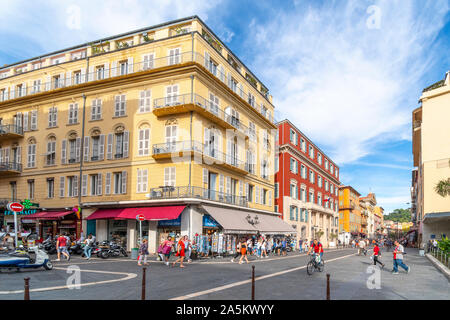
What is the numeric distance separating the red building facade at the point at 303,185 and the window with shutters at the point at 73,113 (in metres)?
25.6

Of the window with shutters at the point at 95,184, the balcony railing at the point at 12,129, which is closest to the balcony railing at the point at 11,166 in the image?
the balcony railing at the point at 12,129

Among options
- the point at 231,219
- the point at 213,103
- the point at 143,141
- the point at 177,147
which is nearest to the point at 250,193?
the point at 231,219

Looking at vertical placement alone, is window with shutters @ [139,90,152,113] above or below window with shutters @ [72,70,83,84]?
below

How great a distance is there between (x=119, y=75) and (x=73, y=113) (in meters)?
5.90

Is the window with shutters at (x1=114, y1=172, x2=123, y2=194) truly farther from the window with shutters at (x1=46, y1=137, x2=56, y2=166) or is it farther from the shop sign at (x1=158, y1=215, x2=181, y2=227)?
the window with shutters at (x1=46, y1=137, x2=56, y2=166)

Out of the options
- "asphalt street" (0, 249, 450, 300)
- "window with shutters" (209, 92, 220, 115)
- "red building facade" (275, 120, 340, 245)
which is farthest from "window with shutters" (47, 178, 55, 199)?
"red building facade" (275, 120, 340, 245)

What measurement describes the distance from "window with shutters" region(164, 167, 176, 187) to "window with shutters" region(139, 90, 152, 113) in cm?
546

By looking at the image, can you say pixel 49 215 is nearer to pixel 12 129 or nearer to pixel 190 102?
pixel 12 129

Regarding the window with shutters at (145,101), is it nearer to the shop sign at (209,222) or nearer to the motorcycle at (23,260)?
the shop sign at (209,222)

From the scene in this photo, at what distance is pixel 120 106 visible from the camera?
3316 cm

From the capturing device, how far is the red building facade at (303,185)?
50.4 meters

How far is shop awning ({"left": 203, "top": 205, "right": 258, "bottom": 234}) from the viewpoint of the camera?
29.4m
